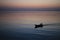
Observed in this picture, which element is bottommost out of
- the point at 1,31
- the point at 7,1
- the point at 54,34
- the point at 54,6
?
the point at 54,34

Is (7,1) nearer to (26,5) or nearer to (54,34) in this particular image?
(26,5)

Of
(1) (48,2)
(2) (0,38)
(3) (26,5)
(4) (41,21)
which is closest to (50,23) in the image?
(4) (41,21)

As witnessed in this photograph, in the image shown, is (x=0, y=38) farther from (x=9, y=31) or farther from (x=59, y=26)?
(x=59, y=26)

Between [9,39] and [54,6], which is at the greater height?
[54,6]

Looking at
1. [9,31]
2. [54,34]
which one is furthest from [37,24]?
[9,31]

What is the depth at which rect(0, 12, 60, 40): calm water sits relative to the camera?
1467mm

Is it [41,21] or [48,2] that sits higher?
[48,2]

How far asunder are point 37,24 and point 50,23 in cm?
16

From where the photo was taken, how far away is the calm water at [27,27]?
147 centimetres

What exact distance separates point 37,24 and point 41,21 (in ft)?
0.20

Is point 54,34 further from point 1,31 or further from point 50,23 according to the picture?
point 1,31

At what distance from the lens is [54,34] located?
149cm

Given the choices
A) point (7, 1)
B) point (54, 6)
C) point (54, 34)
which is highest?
point (7, 1)

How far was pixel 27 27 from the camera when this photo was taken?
1477 millimetres
